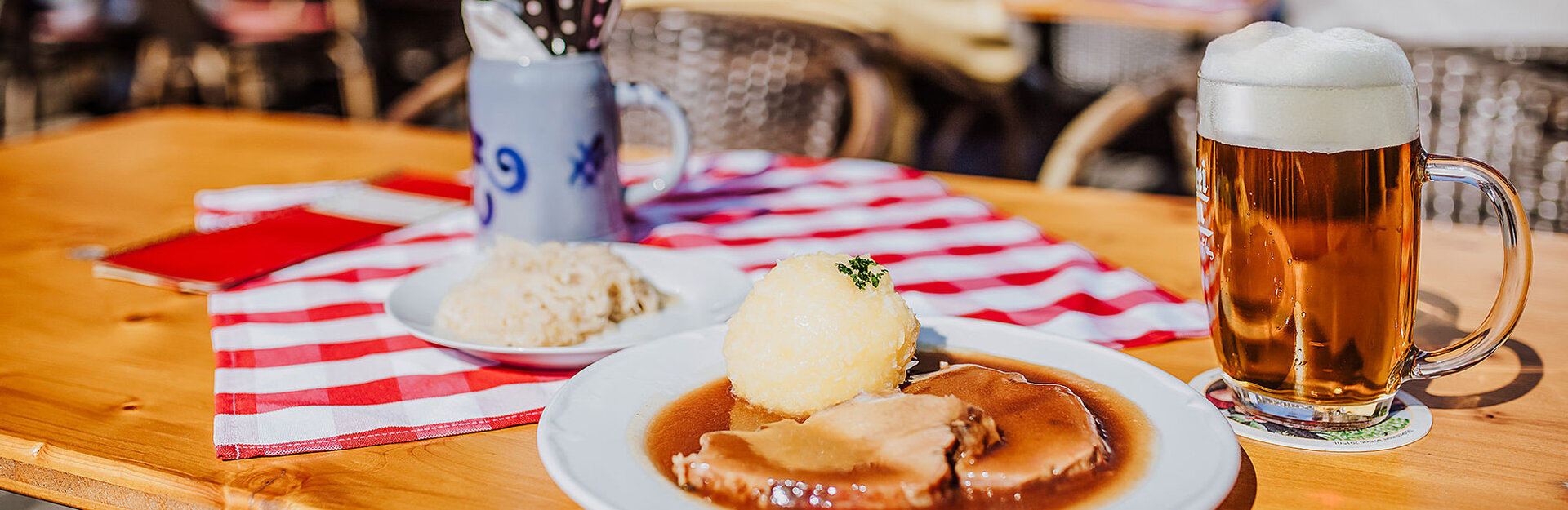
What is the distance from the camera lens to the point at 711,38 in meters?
2.41

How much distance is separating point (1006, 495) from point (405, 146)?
1795 millimetres

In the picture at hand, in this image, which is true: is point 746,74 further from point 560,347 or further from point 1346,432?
point 1346,432

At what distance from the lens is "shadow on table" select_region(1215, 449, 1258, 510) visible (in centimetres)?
77

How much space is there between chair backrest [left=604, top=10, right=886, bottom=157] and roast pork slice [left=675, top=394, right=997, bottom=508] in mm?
1668

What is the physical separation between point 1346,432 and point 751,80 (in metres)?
1.79

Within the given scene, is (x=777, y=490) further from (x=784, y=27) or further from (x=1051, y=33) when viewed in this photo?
(x=1051, y=33)

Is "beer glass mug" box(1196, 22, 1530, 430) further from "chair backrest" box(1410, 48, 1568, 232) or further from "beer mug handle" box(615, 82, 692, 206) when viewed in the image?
"chair backrest" box(1410, 48, 1568, 232)

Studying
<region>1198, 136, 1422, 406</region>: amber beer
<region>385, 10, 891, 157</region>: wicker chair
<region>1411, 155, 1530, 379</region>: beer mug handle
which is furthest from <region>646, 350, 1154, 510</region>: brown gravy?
<region>385, 10, 891, 157</region>: wicker chair

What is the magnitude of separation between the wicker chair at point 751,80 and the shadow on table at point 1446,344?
131 centimetres

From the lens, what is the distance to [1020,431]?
765 mm

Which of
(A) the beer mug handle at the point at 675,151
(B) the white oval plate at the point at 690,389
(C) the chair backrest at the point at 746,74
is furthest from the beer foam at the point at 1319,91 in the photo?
(C) the chair backrest at the point at 746,74

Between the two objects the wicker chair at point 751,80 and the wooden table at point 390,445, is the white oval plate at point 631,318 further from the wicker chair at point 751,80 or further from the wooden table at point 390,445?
the wicker chair at point 751,80

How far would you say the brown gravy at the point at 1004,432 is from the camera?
27.8 inches

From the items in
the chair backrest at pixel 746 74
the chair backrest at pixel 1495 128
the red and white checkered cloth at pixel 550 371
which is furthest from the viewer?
the chair backrest at pixel 746 74
